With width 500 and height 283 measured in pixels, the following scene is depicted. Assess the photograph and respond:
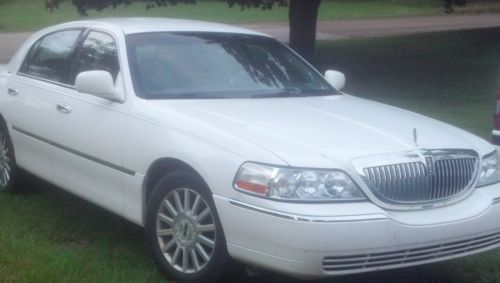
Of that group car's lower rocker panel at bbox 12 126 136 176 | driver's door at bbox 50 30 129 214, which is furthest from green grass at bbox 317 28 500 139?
car's lower rocker panel at bbox 12 126 136 176

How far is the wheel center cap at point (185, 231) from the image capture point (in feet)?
18.6

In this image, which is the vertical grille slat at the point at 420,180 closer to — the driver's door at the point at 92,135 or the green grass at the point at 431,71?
the driver's door at the point at 92,135

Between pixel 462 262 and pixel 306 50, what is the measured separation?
10.2m

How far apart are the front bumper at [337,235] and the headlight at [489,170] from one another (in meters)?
0.37

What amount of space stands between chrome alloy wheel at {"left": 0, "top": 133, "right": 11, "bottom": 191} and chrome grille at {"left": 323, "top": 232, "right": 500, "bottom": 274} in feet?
12.1

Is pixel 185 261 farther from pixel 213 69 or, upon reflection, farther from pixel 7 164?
pixel 7 164

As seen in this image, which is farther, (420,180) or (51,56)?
(51,56)

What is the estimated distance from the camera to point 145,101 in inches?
247

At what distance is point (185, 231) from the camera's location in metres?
5.76

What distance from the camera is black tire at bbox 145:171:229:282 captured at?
5508 millimetres

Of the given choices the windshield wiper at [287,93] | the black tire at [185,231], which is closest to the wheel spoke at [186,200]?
the black tire at [185,231]

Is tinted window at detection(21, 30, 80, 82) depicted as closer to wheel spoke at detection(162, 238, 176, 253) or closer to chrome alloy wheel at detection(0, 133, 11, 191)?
chrome alloy wheel at detection(0, 133, 11, 191)

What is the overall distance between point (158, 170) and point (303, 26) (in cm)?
1072

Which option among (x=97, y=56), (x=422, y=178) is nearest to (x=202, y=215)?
(x=422, y=178)
